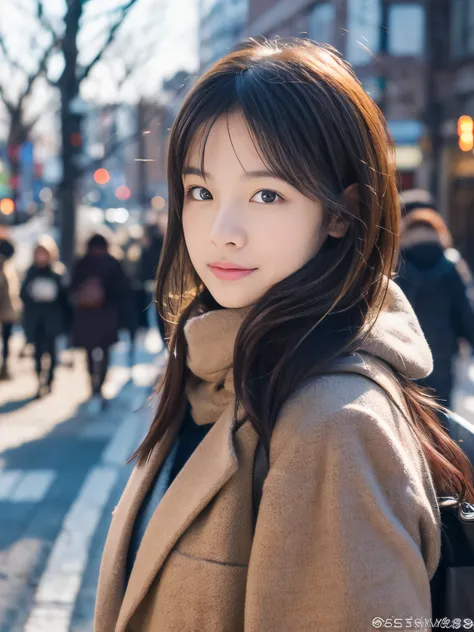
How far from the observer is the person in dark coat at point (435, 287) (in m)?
5.59

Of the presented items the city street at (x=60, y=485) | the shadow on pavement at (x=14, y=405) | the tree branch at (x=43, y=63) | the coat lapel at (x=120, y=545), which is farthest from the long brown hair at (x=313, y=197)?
the tree branch at (x=43, y=63)

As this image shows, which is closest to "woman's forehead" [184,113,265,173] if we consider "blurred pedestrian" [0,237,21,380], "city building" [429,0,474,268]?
"blurred pedestrian" [0,237,21,380]

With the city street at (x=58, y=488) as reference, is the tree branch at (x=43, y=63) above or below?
above

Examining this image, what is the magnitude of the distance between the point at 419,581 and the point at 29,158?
85.4 feet

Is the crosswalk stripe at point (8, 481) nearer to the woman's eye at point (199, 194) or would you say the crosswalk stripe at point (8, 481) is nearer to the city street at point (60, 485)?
the city street at point (60, 485)

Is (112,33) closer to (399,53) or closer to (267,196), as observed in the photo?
(267,196)

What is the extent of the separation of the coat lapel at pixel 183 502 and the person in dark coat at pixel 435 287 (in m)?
3.98

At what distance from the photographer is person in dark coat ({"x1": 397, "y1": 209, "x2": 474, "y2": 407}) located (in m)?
5.59

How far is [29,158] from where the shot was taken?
86.2 ft

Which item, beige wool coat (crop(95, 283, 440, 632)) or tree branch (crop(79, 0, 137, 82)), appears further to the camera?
tree branch (crop(79, 0, 137, 82))

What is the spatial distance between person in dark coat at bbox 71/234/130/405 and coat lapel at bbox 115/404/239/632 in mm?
8007

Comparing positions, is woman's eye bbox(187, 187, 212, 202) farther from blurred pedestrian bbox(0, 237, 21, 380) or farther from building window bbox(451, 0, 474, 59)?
building window bbox(451, 0, 474, 59)

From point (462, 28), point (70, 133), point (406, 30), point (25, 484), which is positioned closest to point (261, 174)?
point (25, 484)

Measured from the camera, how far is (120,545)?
1.81 metres
